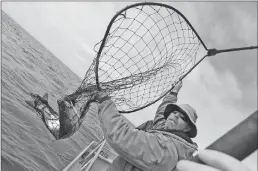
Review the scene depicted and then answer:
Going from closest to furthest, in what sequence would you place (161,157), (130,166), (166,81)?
(161,157) → (130,166) → (166,81)

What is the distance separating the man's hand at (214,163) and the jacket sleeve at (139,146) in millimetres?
1527

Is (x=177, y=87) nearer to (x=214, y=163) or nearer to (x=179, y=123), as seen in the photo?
(x=179, y=123)

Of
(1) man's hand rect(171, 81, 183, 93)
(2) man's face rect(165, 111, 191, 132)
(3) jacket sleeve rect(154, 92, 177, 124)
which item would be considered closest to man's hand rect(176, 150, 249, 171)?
(2) man's face rect(165, 111, 191, 132)

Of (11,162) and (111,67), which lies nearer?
(111,67)

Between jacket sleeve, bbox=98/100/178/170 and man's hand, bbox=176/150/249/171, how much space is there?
1.53 meters

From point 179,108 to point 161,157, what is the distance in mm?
1079

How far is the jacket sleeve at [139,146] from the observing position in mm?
2766

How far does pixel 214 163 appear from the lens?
1.13m

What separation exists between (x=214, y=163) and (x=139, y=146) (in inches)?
66.5

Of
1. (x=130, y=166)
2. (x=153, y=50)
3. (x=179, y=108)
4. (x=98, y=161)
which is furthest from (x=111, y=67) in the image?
(x=98, y=161)

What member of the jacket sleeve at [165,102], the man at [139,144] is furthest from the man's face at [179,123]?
the jacket sleeve at [165,102]

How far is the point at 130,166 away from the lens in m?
3.09

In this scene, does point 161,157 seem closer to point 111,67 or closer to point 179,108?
point 179,108

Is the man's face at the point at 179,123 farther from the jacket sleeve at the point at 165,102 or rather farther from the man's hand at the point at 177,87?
the man's hand at the point at 177,87
